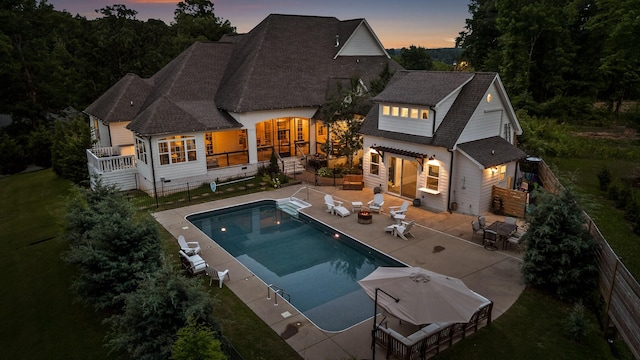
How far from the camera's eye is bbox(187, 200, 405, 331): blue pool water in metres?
12.9

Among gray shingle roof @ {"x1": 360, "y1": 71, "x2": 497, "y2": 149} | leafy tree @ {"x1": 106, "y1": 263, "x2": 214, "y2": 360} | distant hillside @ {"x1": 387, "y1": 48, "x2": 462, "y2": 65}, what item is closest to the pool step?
gray shingle roof @ {"x1": 360, "y1": 71, "x2": 497, "y2": 149}

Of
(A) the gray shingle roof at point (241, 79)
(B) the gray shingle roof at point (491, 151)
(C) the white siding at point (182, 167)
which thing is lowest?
(C) the white siding at point (182, 167)

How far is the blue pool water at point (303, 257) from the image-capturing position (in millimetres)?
12950

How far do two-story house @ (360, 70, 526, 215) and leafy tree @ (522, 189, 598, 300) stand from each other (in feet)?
19.4

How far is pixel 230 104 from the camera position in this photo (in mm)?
27438

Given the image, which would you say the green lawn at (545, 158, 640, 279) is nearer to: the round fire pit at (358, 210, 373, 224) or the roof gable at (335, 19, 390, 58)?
the round fire pit at (358, 210, 373, 224)

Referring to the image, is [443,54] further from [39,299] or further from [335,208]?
[39,299]

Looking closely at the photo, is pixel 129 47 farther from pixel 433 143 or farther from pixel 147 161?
pixel 433 143

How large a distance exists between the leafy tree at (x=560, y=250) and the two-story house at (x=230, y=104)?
681 inches

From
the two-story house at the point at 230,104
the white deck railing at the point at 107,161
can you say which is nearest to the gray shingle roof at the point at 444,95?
the two-story house at the point at 230,104

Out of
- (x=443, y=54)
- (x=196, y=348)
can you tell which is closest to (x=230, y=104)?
Answer: (x=196, y=348)

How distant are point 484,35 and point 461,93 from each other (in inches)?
1540

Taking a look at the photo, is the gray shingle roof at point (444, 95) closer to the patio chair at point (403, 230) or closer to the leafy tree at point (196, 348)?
the patio chair at point (403, 230)

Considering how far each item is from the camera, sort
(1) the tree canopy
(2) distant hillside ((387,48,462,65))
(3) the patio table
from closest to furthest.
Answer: (3) the patio table
(1) the tree canopy
(2) distant hillside ((387,48,462,65))
